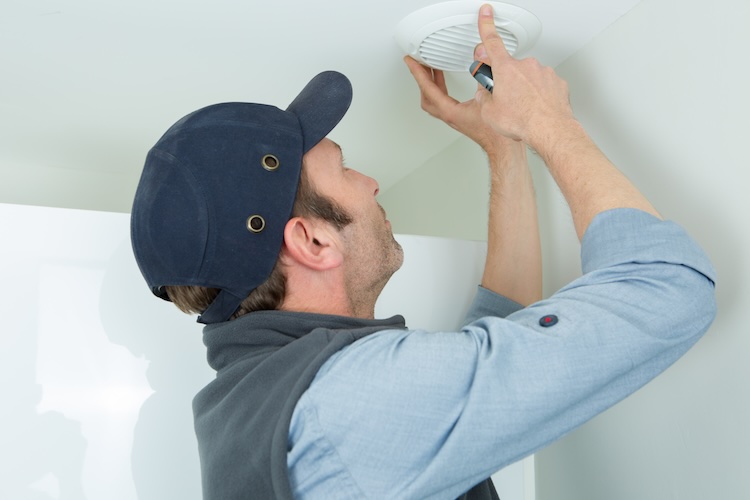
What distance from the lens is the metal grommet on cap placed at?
856mm

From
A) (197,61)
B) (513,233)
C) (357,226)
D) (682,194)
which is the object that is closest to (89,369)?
(357,226)

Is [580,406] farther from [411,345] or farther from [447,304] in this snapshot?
[447,304]

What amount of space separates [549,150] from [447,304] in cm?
46

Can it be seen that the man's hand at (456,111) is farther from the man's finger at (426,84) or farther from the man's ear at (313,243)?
the man's ear at (313,243)

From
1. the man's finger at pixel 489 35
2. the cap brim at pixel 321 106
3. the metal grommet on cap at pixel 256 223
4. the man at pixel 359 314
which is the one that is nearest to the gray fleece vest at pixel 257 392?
the man at pixel 359 314

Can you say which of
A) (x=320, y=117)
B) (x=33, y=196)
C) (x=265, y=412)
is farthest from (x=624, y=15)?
(x=33, y=196)

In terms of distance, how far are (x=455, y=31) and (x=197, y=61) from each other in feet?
1.57

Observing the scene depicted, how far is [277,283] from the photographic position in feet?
3.02

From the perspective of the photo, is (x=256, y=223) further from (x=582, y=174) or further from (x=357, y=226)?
(x=582, y=174)

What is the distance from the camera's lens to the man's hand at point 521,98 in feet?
2.83

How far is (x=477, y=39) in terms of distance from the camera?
107 centimetres

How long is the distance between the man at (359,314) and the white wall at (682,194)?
0.17 metres

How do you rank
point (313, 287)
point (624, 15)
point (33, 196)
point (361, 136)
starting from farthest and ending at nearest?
1. point (33, 196)
2. point (361, 136)
3. point (624, 15)
4. point (313, 287)

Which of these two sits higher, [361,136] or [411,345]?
[361,136]
